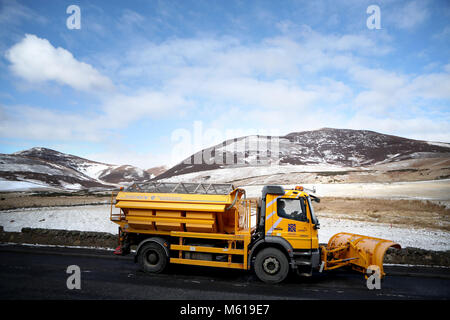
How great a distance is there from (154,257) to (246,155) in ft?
383

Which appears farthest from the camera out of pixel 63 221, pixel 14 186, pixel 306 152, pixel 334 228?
pixel 306 152

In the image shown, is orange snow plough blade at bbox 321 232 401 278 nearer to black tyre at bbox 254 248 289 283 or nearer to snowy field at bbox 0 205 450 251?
black tyre at bbox 254 248 289 283

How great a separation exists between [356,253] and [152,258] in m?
6.65

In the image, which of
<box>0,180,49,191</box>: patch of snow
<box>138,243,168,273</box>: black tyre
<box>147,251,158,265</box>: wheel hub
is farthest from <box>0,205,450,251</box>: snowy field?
<box>0,180,49,191</box>: patch of snow

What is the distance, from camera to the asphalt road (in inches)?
285

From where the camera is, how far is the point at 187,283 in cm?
830

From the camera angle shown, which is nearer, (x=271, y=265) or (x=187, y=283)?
(x=187, y=283)

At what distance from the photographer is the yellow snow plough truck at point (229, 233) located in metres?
8.39

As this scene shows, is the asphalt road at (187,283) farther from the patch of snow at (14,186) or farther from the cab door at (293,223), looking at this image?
the patch of snow at (14,186)

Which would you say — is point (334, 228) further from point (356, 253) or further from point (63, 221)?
point (63, 221)

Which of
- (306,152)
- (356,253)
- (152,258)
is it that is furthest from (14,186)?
(306,152)

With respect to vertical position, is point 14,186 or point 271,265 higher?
point 14,186

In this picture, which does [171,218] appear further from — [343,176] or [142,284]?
[343,176]
